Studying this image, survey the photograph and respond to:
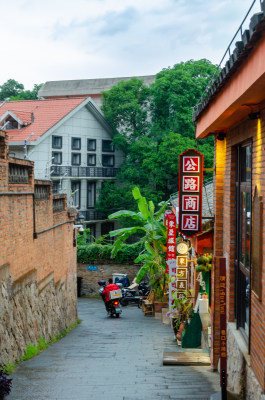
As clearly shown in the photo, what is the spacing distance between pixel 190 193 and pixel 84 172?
2868 centimetres

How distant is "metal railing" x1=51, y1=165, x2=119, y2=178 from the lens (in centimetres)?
3759

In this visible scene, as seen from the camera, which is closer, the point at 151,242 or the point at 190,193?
the point at 190,193

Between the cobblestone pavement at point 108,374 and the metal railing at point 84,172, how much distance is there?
70.5 feet

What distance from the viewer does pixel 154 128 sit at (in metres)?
39.2

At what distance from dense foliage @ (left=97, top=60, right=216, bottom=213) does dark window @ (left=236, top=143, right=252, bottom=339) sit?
26226 millimetres

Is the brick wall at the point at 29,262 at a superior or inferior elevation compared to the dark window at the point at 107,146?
inferior

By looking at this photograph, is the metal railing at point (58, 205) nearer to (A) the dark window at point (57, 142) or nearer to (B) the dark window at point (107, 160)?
(A) the dark window at point (57, 142)

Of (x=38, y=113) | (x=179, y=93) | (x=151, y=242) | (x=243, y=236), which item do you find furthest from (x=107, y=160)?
(x=243, y=236)

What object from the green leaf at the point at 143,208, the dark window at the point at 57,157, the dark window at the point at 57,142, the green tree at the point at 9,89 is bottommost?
the green leaf at the point at 143,208

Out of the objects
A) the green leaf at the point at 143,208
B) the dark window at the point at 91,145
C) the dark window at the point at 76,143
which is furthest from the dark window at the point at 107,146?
the green leaf at the point at 143,208

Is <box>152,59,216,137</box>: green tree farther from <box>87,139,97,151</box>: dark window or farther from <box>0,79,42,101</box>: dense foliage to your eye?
<box>0,79,42,101</box>: dense foliage

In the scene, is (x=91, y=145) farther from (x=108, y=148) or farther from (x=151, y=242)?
(x=151, y=242)

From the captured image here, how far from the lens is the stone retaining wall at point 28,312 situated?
11.0 metres

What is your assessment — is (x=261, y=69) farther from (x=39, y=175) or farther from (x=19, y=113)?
(x=19, y=113)
